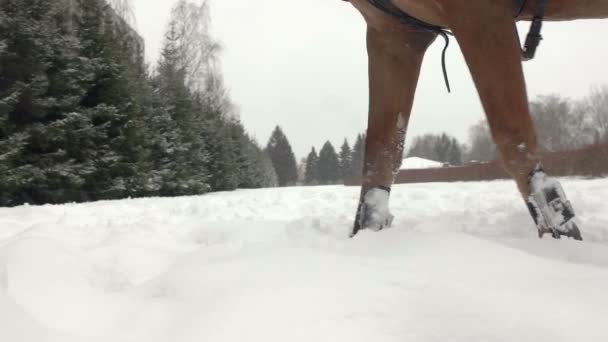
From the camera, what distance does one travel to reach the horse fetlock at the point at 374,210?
207cm

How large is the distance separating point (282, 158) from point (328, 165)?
830cm

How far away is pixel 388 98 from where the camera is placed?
2.17m

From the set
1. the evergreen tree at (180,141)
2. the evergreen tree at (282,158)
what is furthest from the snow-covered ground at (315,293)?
the evergreen tree at (282,158)

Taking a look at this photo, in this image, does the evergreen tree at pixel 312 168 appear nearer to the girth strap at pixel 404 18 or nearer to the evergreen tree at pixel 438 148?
the evergreen tree at pixel 438 148

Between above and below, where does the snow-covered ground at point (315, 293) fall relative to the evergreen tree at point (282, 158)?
below

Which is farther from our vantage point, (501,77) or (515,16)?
(515,16)

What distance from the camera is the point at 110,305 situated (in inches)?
40.5

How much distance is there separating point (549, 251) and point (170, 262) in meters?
1.24

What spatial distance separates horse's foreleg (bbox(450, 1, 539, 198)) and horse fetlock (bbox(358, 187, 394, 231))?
62 centimetres

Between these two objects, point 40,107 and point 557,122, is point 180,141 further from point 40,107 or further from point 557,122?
point 557,122

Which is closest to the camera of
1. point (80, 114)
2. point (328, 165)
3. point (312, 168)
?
point (80, 114)

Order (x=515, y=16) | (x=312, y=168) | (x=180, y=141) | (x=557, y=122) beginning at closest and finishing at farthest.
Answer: (x=515, y=16) → (x=180, y=141) → (x=557, y=122) → (x=312, y=168)

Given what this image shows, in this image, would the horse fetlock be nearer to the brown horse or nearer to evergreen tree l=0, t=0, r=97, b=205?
the brown horse

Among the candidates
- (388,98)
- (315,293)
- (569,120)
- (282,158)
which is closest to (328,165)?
(282,158)
